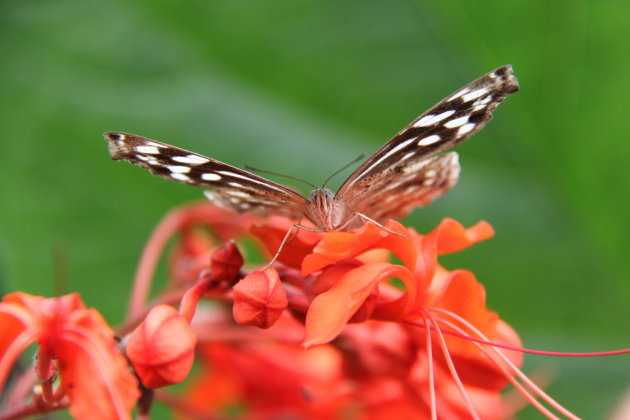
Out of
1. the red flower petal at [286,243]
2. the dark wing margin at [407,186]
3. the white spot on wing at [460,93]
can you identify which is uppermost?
the white spot on wing at [460,93]

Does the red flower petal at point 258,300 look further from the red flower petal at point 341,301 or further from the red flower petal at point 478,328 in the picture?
the red flower petal at point 478,328

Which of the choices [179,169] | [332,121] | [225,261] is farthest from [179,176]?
[332,121]

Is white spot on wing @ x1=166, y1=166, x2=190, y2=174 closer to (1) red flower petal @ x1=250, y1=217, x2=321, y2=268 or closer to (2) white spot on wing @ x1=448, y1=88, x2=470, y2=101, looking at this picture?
(1) red flower petal @ x1=250, y1=217, x2=321, y2=268

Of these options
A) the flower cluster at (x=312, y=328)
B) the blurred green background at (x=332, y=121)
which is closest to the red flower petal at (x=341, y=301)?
the flower cluster at (x=312, y=328)

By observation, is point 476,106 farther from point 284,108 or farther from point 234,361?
point 284,108

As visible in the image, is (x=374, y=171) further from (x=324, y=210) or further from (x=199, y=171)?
(x=199, y=171)

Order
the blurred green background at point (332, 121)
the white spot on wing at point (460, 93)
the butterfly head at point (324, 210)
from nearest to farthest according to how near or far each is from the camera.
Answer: the white spot on wing at point (460, 93)
the butterfly head at point (324, 210)
the blurred green background at point (332, 121)
